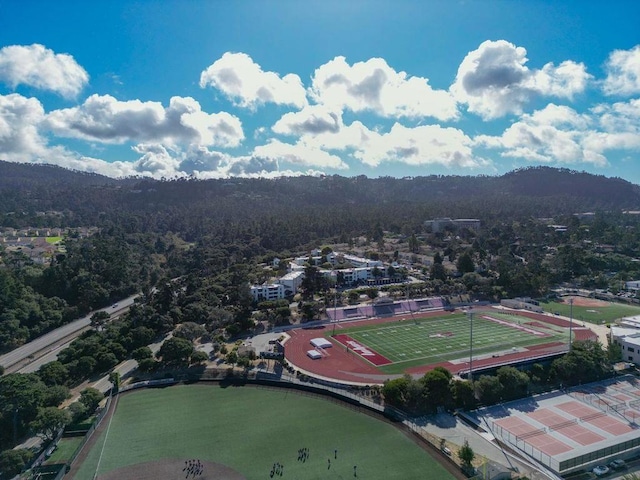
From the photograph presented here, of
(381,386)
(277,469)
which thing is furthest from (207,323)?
(277,469)

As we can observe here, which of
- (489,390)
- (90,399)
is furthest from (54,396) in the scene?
(489,390)

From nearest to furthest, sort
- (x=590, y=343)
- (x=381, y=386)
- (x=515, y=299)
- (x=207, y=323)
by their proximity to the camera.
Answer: (x=381, y=386), (x=590, y=343), (x=207, y=323), (x=515, y=299)

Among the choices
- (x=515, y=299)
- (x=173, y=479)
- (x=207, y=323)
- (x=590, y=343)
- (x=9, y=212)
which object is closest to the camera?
(x=173, y=479)

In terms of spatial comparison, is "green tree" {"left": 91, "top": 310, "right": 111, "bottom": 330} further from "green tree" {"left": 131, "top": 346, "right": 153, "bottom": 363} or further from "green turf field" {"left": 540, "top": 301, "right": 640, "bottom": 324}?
"green turf field" {"left": 540, "top": 301, "right": 640, "bottom": 324}

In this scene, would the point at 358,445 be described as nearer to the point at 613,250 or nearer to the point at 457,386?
the point at 457,386

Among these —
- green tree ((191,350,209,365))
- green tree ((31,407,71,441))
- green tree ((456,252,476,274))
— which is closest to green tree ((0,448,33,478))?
green tree ((31,407,71,441))

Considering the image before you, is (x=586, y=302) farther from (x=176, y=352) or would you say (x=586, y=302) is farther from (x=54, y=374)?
(x=54, y=374)
